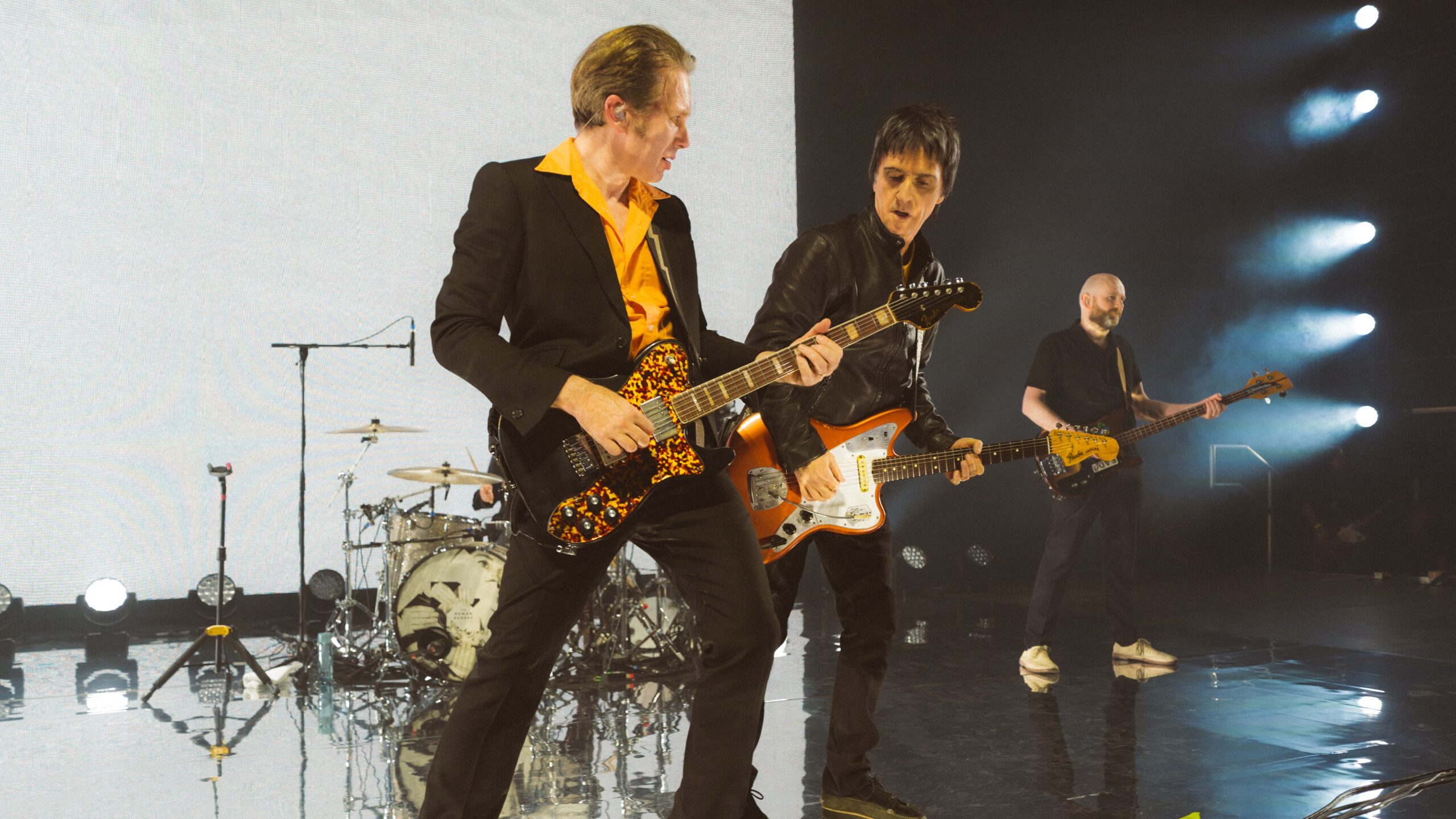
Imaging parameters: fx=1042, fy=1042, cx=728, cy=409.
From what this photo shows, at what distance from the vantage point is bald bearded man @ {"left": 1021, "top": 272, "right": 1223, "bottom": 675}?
5.27 m

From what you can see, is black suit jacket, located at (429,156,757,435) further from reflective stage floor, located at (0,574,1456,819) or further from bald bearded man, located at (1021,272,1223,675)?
bald bearded man, located at (1021,272,1223,675)

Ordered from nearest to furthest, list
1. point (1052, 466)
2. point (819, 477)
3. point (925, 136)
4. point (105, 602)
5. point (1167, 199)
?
point (819, 477) < point (925, 136) < point (1052, 466) < point (105, 602) < point (1167, 199)

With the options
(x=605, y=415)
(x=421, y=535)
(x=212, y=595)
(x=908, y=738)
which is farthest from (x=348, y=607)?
(x=605, y=415)

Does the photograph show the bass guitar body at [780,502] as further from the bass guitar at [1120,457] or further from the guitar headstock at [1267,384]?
the guitar headstock at [1267,384]

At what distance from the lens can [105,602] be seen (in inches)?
282

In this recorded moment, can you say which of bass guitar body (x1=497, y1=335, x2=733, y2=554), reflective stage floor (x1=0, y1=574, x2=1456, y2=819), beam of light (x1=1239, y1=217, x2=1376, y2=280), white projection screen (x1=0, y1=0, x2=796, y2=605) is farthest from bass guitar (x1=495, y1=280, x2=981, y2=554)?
beam of light (x1=1239, y1=217, x2=1376, y2=280)

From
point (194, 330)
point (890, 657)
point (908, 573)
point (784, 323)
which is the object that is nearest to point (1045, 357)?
point (890, 657)

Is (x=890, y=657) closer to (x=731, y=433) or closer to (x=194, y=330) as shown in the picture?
(x=731, y=433)

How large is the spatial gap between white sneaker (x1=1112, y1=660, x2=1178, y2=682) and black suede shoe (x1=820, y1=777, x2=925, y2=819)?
8.57ft

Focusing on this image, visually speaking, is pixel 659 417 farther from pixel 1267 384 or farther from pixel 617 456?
pixel 1267 384

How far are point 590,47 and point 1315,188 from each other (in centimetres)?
1028

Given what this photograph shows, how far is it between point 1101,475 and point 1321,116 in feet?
23.4

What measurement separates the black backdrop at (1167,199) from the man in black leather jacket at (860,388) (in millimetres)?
5751

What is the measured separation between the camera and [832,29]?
891 centimetres
